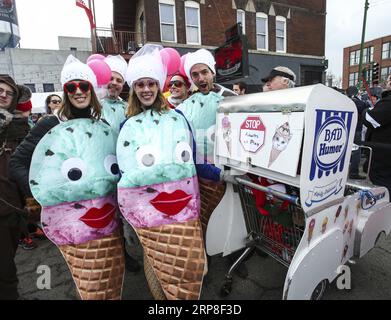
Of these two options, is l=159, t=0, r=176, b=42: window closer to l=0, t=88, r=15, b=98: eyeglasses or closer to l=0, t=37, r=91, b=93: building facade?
l=0, t=88, r=15, b=98: eyeglasses

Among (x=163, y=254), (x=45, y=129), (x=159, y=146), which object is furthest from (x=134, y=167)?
(x=45, y=129)

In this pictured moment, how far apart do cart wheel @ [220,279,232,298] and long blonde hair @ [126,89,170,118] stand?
5.47 ft

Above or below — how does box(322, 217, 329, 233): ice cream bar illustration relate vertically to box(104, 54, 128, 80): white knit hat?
below

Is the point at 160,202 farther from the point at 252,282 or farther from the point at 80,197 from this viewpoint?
the point at 252,282

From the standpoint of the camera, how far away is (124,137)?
5.15ft

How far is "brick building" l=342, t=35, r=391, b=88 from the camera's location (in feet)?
122

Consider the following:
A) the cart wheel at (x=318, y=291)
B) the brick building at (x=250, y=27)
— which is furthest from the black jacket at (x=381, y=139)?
the brick building at (x=250, y=27)

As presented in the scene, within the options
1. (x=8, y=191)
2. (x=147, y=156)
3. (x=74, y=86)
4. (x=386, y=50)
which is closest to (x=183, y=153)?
(x=147, y=156)

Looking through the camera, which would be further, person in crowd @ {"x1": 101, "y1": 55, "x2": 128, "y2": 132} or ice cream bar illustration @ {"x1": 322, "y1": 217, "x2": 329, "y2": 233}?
person in crowd @ {"x1": 101, "y1": 55, "x2": 128, "y2": 132}

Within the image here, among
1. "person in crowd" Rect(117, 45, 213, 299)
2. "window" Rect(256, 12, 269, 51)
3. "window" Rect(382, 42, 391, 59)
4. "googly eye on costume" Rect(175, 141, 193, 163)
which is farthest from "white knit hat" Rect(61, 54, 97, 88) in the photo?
"window" Rect(382, 42, 391, 59)

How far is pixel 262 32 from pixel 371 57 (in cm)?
3740

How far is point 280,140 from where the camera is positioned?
1440 millimetres

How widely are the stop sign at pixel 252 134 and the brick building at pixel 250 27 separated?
10427 millimetres

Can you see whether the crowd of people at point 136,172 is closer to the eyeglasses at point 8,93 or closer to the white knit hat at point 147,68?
the white knit hat at point 147,68
